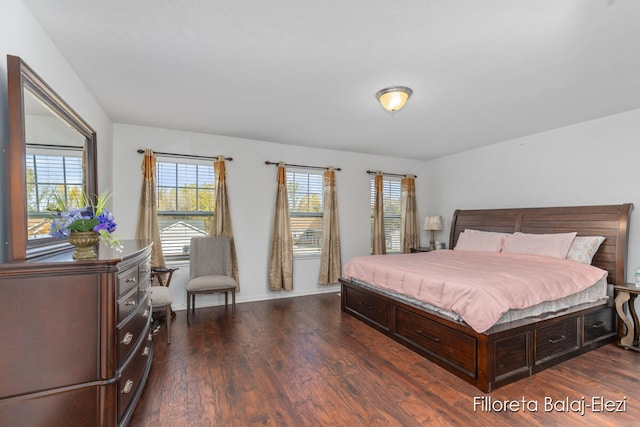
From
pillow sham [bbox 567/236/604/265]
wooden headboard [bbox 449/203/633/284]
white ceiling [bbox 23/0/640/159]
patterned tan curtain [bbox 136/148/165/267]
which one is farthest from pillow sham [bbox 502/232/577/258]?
patterned tan curtain [bbox 136/148/165/267]

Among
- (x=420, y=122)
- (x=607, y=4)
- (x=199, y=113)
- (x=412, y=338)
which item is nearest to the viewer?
(x=607, y=4)

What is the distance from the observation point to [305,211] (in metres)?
5.20

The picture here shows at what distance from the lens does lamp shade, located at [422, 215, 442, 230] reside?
5715 mm

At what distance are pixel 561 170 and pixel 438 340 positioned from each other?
3099 millimetres

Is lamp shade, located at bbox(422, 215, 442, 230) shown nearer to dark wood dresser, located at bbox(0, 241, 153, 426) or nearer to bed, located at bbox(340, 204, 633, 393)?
bed, located at bbox(340, 204, 633, 393)

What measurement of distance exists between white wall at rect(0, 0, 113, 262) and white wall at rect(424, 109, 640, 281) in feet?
17.8

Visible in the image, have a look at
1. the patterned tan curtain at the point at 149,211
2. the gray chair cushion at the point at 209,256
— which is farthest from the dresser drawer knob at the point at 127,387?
the patterned tan curtain at the point at 149,211

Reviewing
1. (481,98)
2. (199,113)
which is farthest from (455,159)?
(199,113)

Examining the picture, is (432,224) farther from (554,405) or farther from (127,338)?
(127,338)

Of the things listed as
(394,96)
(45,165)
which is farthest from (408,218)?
(45,165)

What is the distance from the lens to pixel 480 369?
2.32 m

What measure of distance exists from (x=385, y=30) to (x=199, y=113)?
242cm

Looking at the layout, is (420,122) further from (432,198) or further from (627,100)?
(432,198)

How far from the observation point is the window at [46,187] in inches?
66.0
